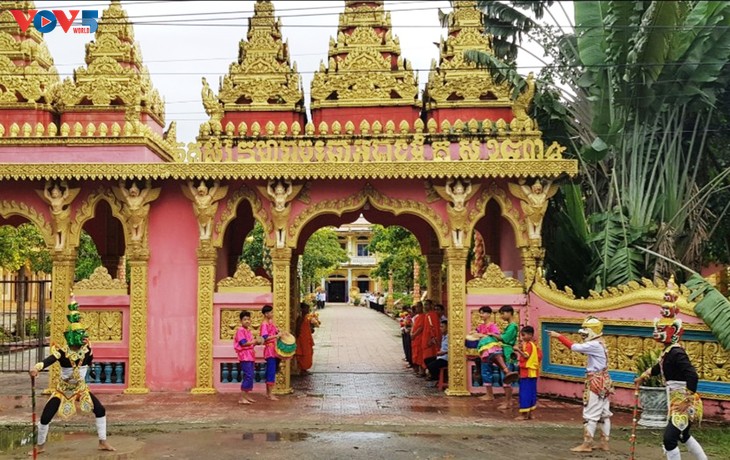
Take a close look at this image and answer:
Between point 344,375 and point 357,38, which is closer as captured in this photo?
point 357,38

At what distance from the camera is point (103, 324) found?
12945 millimetres

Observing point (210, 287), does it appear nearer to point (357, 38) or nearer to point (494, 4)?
point (357, 38)

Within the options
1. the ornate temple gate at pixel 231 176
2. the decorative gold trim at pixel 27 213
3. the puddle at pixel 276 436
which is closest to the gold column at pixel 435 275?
the ornate temple gate at pixel 231 176

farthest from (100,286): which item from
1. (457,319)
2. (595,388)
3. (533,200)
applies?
(595,388)

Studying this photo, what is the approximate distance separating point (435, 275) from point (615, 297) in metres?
5.79

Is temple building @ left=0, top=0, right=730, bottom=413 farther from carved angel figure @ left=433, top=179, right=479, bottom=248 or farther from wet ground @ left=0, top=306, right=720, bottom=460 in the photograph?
A: wet ground @ left=0, top=306, right=720, bottom=460

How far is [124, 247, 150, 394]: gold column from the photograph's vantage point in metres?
12.8

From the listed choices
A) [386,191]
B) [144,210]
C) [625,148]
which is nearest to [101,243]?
[144,210]

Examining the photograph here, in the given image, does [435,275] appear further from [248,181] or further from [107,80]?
[107,80]

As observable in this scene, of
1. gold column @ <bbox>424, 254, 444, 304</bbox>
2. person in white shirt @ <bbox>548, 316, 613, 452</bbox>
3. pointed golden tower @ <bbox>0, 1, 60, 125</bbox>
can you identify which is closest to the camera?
person in white shirt @ <bbox>548, 316, 613, 452</bbox>

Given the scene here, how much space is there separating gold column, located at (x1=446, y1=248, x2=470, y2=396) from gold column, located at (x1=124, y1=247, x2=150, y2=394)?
5.51 metres

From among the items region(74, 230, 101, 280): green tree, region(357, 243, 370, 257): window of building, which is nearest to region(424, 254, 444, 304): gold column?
region(74, 230, 101, 280): green tree

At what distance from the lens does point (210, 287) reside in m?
13.0

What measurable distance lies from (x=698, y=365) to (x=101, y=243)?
1305 cm
